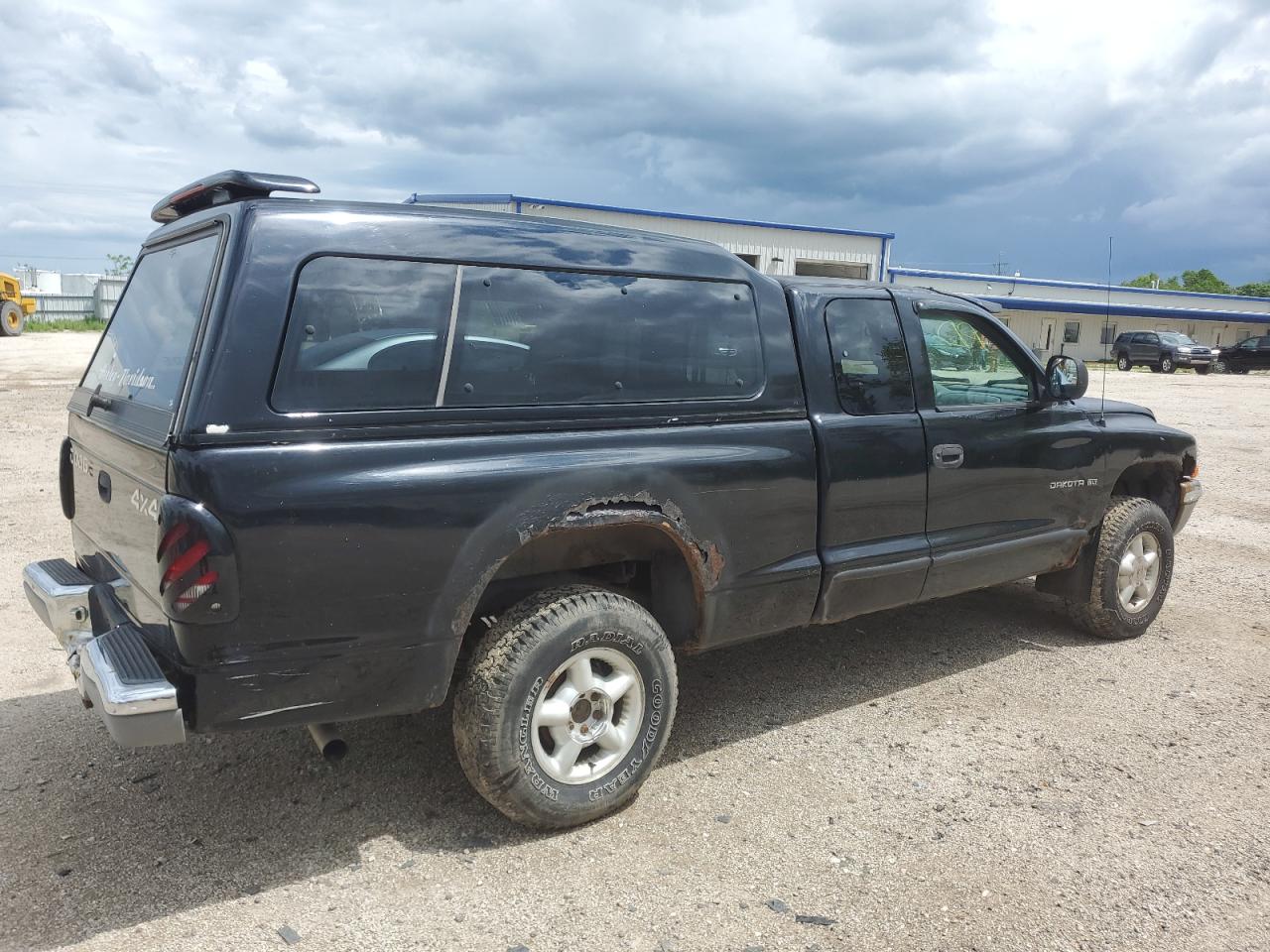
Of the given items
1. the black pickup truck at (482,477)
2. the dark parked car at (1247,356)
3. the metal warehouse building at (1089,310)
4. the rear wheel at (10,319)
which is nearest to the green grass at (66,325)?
the rear wheel at (10,319)

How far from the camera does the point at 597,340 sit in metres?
3.41

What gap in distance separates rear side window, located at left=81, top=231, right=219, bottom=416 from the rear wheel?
102ft

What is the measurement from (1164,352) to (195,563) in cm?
4064

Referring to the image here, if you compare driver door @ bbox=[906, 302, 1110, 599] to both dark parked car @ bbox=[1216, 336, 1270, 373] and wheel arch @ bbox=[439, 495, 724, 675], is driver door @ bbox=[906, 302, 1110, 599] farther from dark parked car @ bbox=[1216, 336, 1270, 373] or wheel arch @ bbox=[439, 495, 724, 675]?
dark parked car @ bbox=[1216, 336, 1270, 373]

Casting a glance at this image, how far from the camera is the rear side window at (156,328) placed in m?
3.02

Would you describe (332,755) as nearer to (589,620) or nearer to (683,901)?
(589,620)

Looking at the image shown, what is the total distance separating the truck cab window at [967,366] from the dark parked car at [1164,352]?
36.9m

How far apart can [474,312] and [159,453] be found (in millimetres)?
1029

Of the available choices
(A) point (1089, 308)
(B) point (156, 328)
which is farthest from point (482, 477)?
(A) point (1089, 308)

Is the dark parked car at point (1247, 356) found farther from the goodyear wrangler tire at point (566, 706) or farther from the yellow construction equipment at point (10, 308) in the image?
the yellow construction equipment at point (10, 308)

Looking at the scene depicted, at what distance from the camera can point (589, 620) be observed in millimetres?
3258

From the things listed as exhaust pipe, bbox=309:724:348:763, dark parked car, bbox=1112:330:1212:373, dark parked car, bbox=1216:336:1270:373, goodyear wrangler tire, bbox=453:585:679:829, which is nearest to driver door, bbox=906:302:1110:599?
goodyear wrangler tire, bbox=453:585:679:829

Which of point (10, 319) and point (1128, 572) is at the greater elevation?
point (10, 319)

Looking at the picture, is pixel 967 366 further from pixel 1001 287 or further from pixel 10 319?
pixel 1001 287
